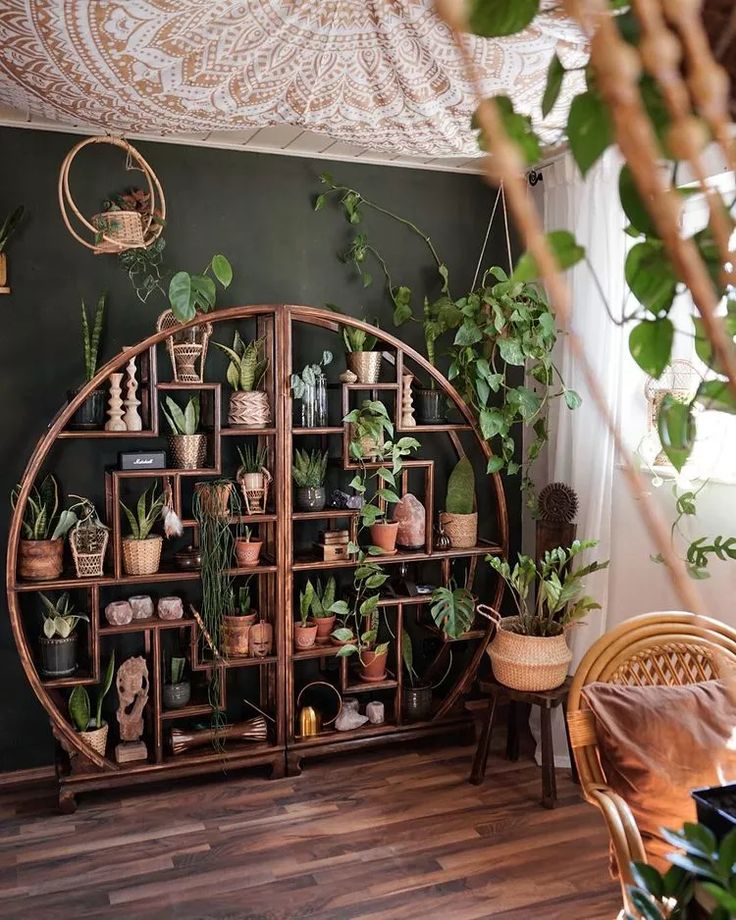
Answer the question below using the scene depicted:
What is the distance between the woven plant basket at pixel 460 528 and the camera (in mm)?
4004

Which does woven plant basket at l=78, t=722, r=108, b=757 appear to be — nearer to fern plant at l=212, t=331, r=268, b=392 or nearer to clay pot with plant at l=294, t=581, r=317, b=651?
clay pot with plant at l=294, t=581, r=317, b=651

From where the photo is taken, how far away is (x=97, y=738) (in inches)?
139

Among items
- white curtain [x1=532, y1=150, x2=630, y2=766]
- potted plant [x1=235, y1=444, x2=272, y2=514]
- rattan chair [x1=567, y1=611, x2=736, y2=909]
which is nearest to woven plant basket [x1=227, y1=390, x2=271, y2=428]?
potted plant [x1=235, y1=444, x2=272, y2=514]

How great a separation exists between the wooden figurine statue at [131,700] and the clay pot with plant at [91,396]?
→ 0.97 meters

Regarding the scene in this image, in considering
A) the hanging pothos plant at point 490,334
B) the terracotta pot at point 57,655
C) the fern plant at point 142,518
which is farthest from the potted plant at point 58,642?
the hanging pothos plant at point 490,334

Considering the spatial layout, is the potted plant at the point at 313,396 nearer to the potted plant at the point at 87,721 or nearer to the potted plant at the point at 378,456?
the potted plant at the point at 378,456

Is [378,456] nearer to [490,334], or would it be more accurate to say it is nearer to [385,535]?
[385,535]

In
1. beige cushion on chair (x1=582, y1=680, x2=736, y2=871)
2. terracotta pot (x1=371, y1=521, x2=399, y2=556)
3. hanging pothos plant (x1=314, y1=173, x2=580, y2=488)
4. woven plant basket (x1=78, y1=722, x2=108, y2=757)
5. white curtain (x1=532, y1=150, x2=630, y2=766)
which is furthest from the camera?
terracotta pot (x1=371, y1=521, x2=399, y2=556)

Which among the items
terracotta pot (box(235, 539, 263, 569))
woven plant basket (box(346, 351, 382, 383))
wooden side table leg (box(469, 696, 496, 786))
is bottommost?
wooden side table leg (box(469, 696, 496, 786))

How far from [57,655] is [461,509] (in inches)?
69.7

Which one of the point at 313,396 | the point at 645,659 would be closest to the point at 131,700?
the point at 313,396

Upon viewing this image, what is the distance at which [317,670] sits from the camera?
415 cm

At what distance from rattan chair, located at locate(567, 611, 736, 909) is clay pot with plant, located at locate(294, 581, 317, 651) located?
1.52m

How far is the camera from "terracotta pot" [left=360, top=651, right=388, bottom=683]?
3902 mm
